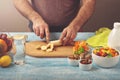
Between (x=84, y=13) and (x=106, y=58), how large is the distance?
56cm

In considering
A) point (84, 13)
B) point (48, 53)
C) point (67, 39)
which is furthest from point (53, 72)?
point (84, 13)

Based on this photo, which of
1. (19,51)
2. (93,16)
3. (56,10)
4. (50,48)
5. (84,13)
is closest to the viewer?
(19,51)

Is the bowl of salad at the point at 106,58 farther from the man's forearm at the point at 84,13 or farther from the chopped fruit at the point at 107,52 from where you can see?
the man's forearm at the point at 84,13

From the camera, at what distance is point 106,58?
41.4 inches

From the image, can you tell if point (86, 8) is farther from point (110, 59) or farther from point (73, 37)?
point (110, 59)

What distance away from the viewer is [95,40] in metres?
1.34

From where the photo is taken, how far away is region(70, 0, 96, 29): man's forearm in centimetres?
148

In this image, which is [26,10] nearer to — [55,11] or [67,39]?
[55,11]

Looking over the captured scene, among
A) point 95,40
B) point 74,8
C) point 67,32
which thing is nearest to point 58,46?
point 67,32

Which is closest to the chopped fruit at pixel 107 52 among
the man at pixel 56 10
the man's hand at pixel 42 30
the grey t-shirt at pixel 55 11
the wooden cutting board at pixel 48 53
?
the wooden cutting board at pixel 48 53

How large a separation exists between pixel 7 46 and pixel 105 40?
1.68ft

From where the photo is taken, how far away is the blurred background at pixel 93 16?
2.24 m

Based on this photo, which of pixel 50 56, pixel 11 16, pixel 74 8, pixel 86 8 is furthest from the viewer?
pixel 11 16

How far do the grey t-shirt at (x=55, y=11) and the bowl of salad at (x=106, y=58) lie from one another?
2.23 feet
